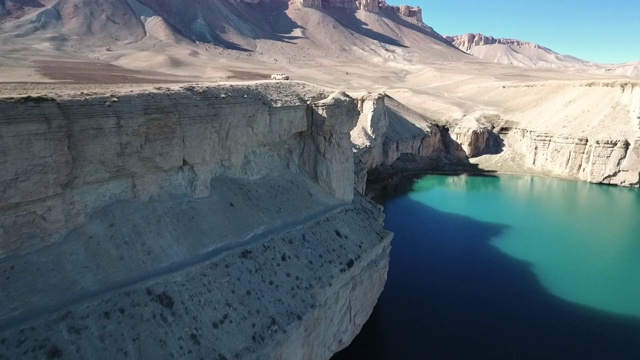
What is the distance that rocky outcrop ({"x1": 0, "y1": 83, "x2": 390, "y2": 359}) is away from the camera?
10.2 m

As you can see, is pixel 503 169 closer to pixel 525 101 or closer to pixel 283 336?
pixel 525 101

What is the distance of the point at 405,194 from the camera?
3866 cm

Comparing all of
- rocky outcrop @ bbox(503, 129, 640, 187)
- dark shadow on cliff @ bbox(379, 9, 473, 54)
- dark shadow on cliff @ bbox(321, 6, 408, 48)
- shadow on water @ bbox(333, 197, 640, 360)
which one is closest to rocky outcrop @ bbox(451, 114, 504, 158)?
rocky outcrop @ bbox(503, 129, 640, 187)

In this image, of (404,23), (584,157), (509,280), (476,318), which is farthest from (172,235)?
(404,23)

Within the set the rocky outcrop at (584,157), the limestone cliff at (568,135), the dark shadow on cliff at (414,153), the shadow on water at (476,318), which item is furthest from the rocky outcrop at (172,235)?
the limestone cliff at (568,135)

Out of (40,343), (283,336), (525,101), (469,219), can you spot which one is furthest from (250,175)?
(525,101)

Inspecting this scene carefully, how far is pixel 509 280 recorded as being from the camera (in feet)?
74.5

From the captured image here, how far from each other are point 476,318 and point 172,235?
13.5 meters

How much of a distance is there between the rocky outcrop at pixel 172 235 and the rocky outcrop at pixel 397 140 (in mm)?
19917

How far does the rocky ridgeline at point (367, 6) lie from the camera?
140 meters

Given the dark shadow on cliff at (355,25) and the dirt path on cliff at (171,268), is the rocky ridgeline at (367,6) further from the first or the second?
the dirt path on cliff at (171,268)

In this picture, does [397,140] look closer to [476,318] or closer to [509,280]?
[509,280]

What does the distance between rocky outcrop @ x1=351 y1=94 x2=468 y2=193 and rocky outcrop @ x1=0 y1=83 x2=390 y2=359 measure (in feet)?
65.3

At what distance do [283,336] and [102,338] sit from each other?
470 centimetres
